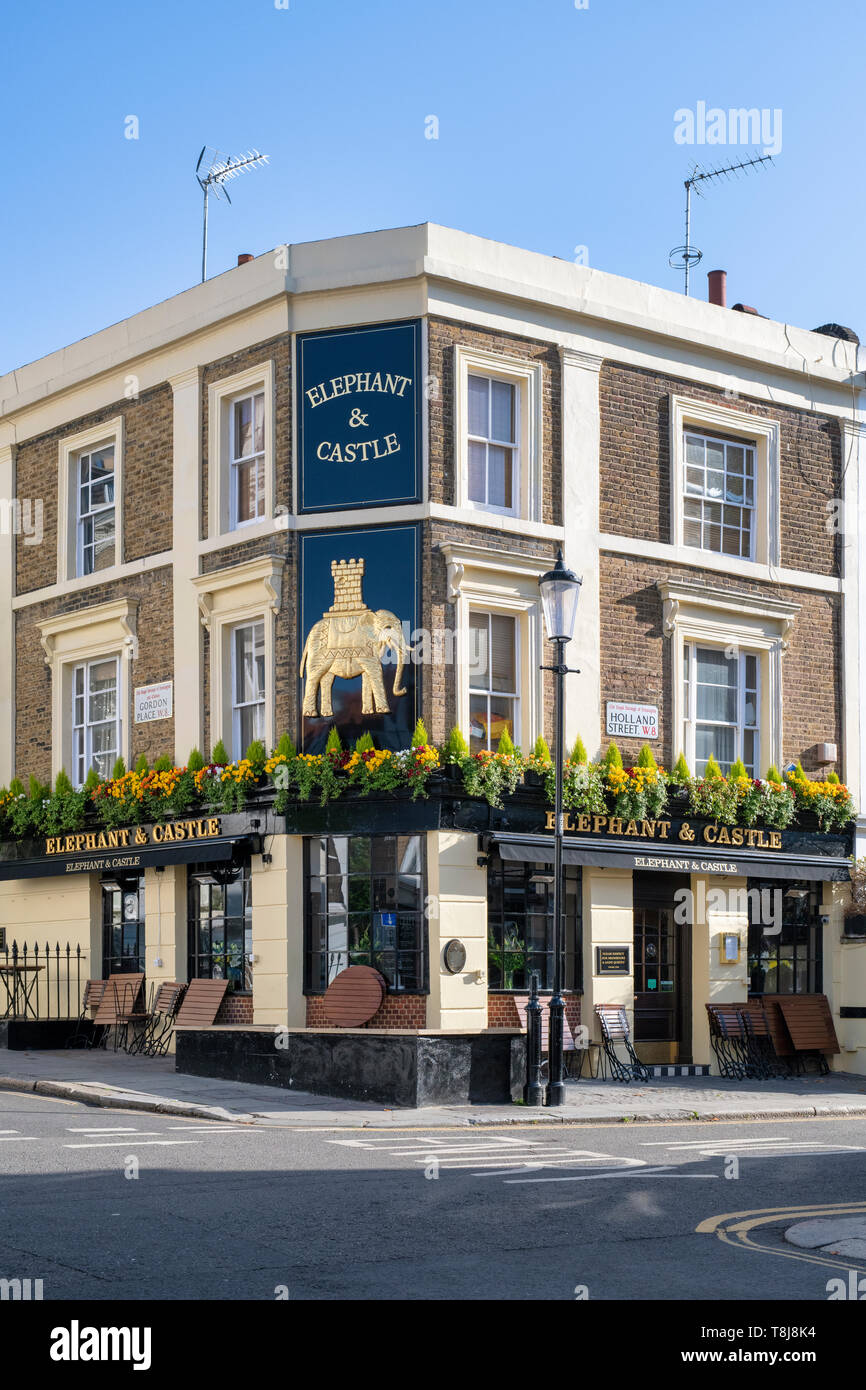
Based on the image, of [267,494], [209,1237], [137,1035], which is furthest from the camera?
[137,1035]

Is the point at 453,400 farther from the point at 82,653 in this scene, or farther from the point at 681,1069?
the point at 681,1069

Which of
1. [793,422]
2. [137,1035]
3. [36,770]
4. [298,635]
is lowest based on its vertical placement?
[137,1035]

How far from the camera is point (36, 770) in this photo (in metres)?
24.6

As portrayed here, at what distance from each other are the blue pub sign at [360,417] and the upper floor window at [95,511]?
15.6 feet

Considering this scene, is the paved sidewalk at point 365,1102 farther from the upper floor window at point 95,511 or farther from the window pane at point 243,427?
the window pane at point 243,427

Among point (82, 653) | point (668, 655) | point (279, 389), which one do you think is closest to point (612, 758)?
point (668, 655)

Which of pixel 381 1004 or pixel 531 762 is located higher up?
pixel 531 762

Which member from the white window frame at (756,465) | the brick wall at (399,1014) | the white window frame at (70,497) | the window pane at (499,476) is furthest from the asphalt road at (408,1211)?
the white window frame at (70,497)

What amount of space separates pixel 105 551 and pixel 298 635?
5222 mm

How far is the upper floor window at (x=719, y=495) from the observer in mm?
22594

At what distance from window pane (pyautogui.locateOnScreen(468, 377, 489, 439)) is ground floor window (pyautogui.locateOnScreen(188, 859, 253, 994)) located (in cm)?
641
